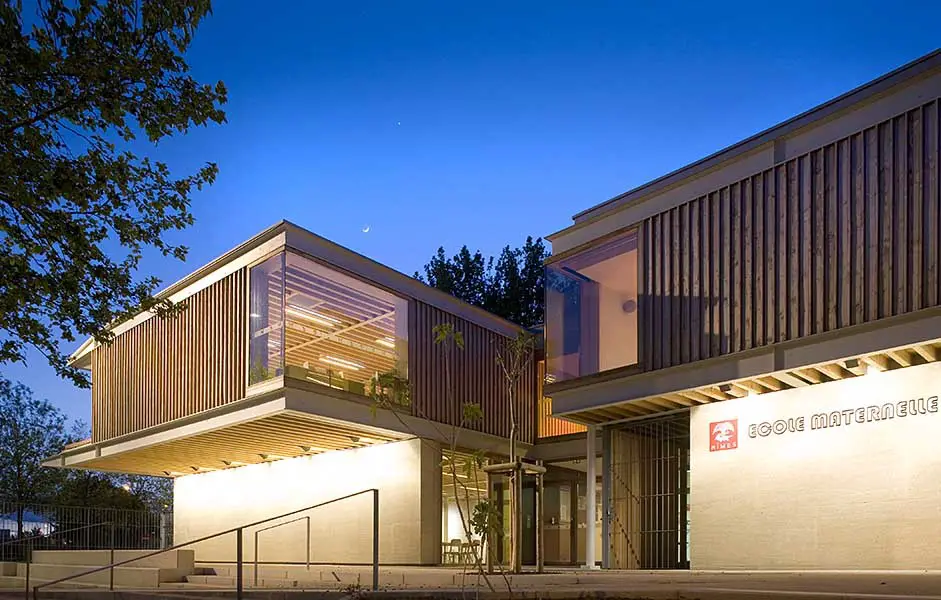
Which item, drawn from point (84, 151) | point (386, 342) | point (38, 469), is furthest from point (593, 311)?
point (38, 469)

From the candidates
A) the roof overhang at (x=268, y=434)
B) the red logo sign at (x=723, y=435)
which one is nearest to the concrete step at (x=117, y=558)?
the roof overhang at (x=268, y=434)

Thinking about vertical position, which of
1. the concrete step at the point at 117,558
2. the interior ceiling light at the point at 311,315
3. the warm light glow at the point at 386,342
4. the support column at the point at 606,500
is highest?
the interior ceiling light at the point at 311,315

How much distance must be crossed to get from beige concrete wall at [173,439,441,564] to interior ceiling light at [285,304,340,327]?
319 centimetres

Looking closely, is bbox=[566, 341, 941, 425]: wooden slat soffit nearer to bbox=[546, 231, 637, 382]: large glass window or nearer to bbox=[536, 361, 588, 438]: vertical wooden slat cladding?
bbox=[546, 231, 637, 382]: large glass window

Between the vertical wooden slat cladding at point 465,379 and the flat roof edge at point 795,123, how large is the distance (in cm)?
440

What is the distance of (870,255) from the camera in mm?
11789

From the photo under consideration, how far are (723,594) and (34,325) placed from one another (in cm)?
801

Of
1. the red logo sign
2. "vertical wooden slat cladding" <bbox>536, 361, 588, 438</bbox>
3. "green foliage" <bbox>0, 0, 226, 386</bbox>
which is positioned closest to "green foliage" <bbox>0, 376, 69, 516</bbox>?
"vertical wooden slat cladding" <bbox>536, 361, 588, 438</bbox>

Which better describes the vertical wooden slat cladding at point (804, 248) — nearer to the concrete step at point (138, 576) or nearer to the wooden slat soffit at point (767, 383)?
the wooden slat soffit at point (767, 383)

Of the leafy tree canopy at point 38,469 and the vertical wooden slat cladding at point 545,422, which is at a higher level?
the vertical wooden slat cladding at point 545,422

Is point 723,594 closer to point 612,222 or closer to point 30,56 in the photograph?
point 30,56

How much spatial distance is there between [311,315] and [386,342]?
214cm

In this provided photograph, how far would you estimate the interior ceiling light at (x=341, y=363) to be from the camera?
1755 cm

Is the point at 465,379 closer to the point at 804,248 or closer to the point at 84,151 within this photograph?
the point at 804,248
